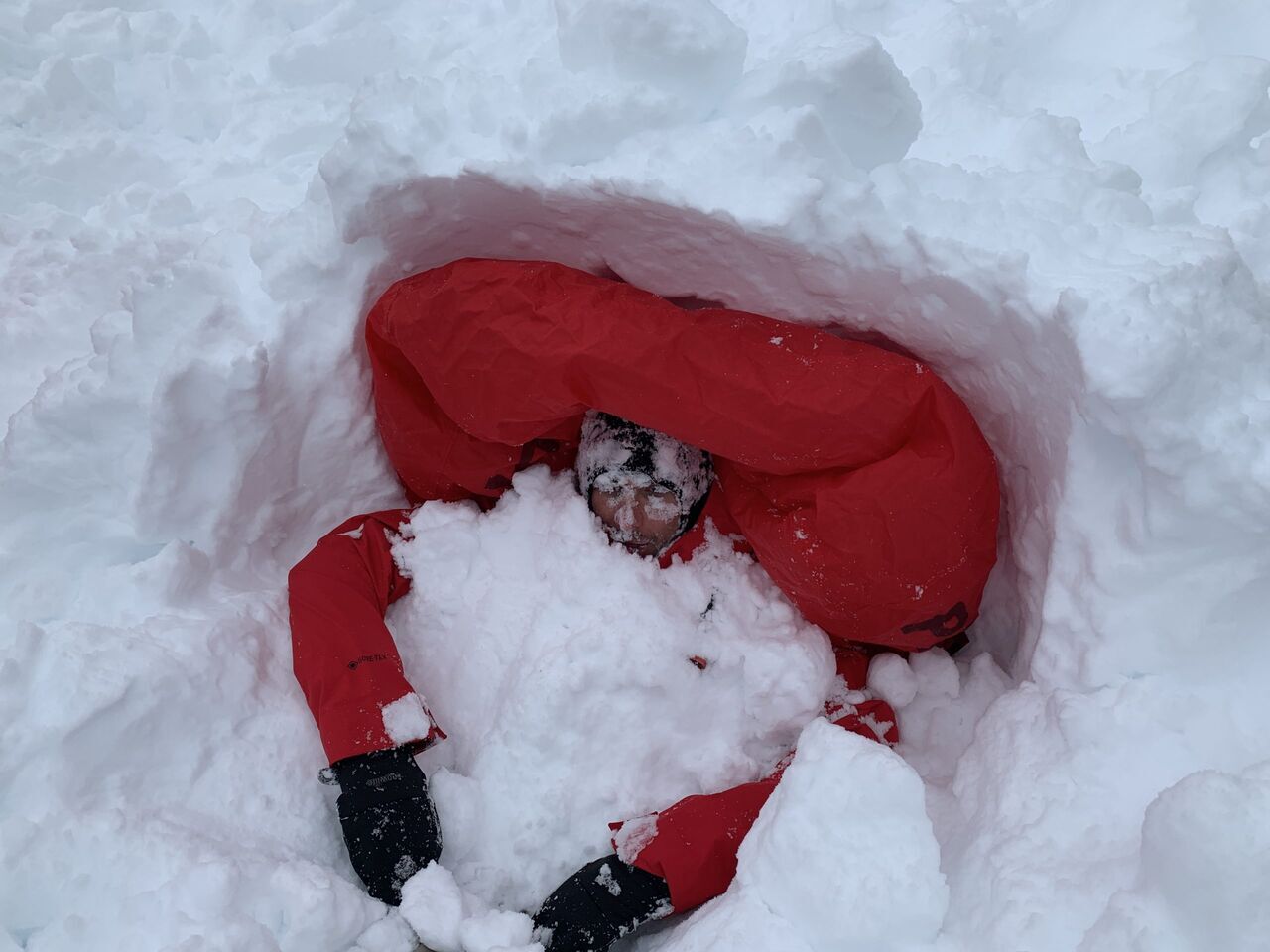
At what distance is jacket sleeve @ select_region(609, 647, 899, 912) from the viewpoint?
4.27 feet

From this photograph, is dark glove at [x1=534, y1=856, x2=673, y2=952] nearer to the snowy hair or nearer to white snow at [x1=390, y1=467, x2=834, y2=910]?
white snow at [x1=390, y1=467, x2=834, y2=910]

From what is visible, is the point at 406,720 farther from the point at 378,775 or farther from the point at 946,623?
the point at 946,623

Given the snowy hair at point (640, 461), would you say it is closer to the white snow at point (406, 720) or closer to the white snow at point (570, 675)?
the white snow at point (570, 675)

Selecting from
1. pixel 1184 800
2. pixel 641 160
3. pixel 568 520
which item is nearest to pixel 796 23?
pixel 641 160

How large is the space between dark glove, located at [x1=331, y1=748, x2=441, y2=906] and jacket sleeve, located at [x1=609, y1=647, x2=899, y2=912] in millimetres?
281

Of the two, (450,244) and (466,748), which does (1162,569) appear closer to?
(466,748)

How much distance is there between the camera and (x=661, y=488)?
1527 millimetres

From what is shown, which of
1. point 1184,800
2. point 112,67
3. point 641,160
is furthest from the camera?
point 112,67

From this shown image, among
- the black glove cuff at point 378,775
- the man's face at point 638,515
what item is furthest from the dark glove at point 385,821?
the man's face at point 638,515

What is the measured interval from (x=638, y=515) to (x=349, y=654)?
50 cm

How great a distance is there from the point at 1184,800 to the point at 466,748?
3.30 ft

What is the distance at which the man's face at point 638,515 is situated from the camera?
1.52m

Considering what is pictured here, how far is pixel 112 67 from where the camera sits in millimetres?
2182

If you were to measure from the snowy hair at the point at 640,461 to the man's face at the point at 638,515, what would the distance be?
0.03 ft
